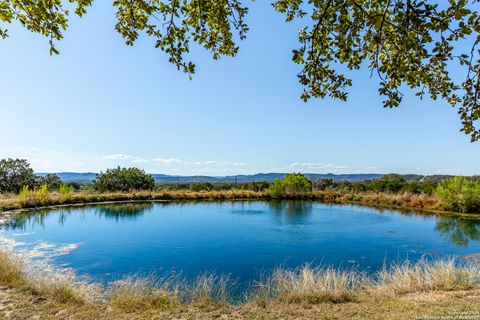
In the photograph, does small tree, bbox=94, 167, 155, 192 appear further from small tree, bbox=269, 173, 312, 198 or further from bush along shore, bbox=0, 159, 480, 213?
small tree, bbox=269, 173, 312, 198

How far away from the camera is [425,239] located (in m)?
10.5

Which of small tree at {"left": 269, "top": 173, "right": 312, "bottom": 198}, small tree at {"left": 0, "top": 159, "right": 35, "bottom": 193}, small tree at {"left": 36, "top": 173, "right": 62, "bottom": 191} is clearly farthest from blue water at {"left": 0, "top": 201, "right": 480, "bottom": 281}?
small tree at {"left": 36, "top": 173, "right": 62, "bottom": 191}

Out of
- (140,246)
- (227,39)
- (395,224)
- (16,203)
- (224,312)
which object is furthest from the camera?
(16,203)

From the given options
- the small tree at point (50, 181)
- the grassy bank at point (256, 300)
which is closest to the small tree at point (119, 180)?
the small tree at point (50, 181)

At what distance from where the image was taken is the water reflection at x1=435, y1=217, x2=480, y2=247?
10320mm

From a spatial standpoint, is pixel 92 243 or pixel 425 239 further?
pixel 425 239

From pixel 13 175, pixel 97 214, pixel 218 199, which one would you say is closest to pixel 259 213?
pixel 218 199

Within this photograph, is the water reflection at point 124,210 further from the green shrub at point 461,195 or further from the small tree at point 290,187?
the green shrub at point 461,195

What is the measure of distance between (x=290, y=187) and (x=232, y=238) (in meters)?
12.8

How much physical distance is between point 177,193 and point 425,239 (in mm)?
15442

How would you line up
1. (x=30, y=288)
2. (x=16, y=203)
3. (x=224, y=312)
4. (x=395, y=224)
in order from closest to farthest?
(x=224, y=312) < (x=30, y=288) < (x=395, y=224) < (x=16, y=203)

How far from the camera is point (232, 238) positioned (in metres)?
10.5

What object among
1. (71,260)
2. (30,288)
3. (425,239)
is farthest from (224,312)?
(425,239)

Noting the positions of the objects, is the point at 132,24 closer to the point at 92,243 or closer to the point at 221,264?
the point at 221,264
